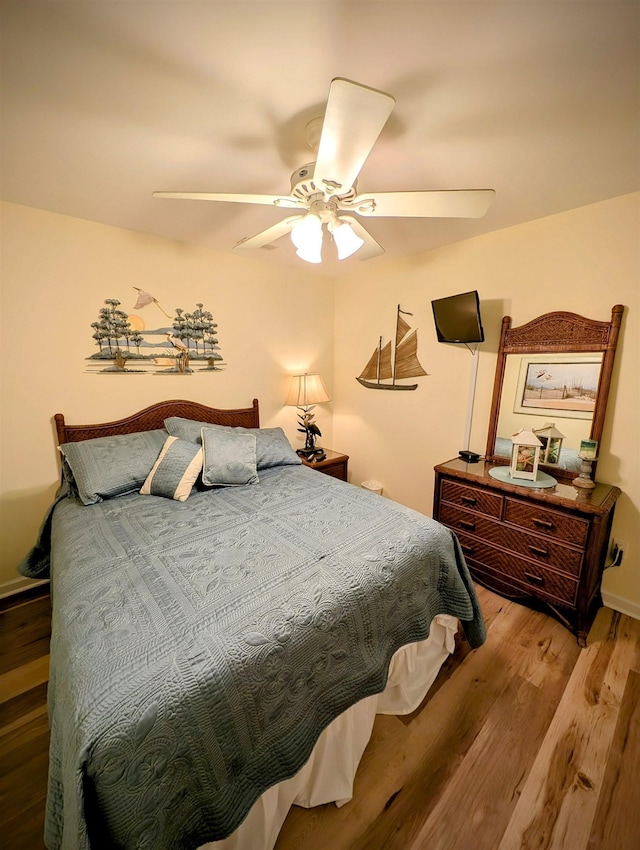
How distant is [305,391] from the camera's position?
298 centimetres

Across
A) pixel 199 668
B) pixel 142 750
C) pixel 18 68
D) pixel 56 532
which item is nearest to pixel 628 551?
pixel 199 668

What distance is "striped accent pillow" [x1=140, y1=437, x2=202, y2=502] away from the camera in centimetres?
189

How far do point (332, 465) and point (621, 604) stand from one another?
2143 mm

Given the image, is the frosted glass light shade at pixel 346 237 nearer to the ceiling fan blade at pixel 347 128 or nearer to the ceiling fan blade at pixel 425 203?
the ceiling fan blade at pixel 425 203

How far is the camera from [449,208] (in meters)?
1.26

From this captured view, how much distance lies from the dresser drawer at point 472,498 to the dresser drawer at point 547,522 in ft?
0.21

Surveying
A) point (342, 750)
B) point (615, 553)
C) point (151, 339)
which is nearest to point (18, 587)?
point (151, 339)

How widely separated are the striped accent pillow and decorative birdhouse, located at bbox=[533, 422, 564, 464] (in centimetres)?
222

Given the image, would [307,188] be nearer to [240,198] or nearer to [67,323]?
[240,198]

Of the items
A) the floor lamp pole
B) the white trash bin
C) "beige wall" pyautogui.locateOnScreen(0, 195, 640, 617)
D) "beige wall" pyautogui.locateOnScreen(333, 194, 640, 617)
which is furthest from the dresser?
the white trash bin

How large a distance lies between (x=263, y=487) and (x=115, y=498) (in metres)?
0.84

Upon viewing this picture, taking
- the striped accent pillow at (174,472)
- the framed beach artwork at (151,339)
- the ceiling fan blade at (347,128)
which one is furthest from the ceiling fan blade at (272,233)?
the striped accent pillow at (174,472)

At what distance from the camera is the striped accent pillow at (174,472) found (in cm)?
189

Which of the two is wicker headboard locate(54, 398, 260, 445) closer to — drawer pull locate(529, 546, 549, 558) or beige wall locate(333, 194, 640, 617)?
beige wall locate(333, 194, 640, 617)
